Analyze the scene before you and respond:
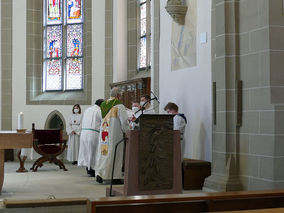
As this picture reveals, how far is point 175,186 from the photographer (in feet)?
19.8

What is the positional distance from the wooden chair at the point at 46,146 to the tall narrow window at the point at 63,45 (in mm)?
3763

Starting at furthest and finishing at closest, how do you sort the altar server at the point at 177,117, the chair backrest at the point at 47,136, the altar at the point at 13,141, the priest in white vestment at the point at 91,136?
1. the chair backrest at the point at 47,136
2. the priest in white vestment at the point at 91,136
3. the altar server at the point at 177,117
4. the altar at the point at 13,141

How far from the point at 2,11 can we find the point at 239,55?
10.9 metres

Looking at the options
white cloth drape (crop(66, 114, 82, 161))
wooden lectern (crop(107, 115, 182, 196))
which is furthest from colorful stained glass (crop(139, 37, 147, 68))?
wooden lectern (crop(107, 115, 182, 196))

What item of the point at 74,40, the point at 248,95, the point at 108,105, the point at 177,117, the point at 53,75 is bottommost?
the point at 177,117

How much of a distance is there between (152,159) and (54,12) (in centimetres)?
1215

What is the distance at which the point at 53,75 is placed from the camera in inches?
674

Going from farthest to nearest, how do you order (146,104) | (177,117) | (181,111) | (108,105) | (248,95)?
(146,104), (181,111), (108,105), (177,117), (248,95)

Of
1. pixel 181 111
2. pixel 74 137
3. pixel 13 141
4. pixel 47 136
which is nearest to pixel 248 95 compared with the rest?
pixel 181 111

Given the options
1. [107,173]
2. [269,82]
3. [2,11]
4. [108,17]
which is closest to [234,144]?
[269,82]

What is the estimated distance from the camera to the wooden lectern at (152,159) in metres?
5.84

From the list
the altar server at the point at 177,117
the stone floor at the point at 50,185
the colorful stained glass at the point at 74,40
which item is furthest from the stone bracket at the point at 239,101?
the colorful stained glass at the point at 74,40

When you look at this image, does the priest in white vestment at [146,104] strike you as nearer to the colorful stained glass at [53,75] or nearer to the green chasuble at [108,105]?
the green chasuble at [108,105]

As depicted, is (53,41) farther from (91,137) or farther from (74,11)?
(91,137)
